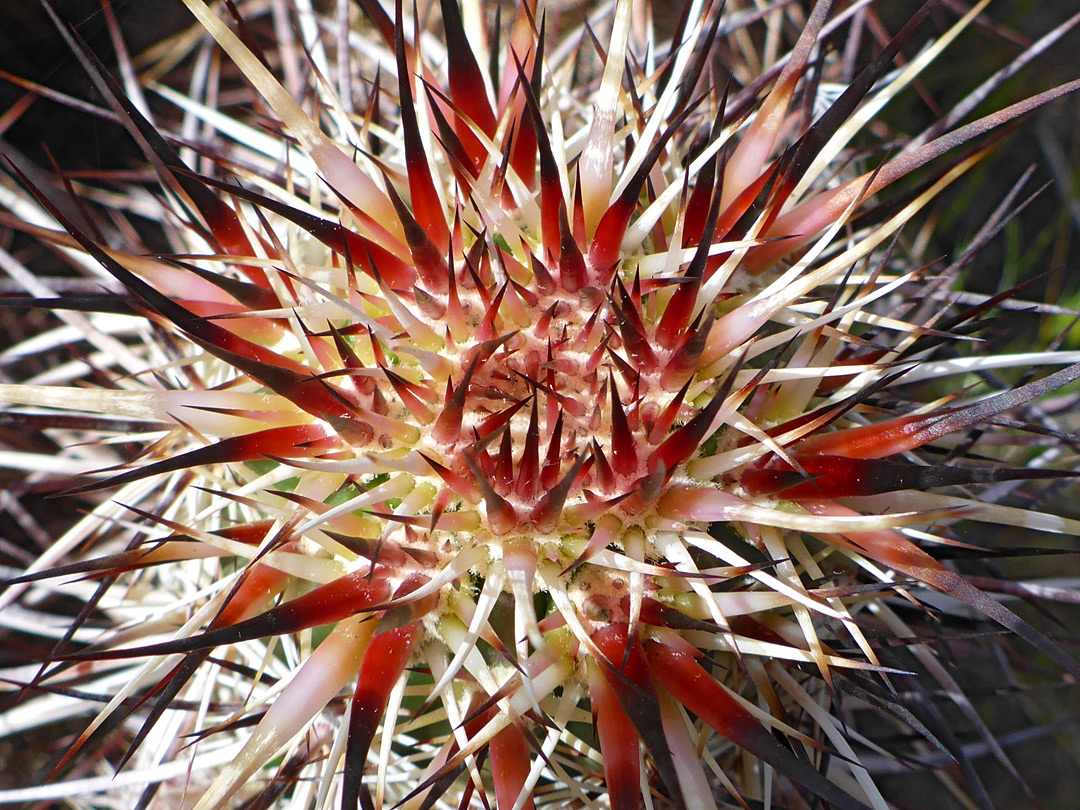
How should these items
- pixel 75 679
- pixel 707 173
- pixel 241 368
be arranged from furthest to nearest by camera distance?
pixel 75 679 → pixel 707 173 → pixel 241 368

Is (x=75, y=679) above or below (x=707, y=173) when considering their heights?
below

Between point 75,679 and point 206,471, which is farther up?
point 206,471

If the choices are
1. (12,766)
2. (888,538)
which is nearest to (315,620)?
(888,538)

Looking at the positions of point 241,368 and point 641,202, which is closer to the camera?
point 241,368

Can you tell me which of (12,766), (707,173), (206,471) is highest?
(707,173)

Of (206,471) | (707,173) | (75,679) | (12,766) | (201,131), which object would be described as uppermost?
(201,131)

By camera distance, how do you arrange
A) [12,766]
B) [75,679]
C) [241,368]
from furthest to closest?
1. [12,766]
2. [75,679]
3. [241,368]

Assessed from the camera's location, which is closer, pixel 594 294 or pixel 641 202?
pixel 594 294

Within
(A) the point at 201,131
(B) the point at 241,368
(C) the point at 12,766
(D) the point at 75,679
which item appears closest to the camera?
(B) the point at 241,368

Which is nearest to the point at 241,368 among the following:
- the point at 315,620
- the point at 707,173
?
the point at 315,620

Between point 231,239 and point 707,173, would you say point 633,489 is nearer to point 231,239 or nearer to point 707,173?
point 707,173

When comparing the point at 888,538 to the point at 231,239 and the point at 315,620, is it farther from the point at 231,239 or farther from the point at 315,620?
the point at 231,239
